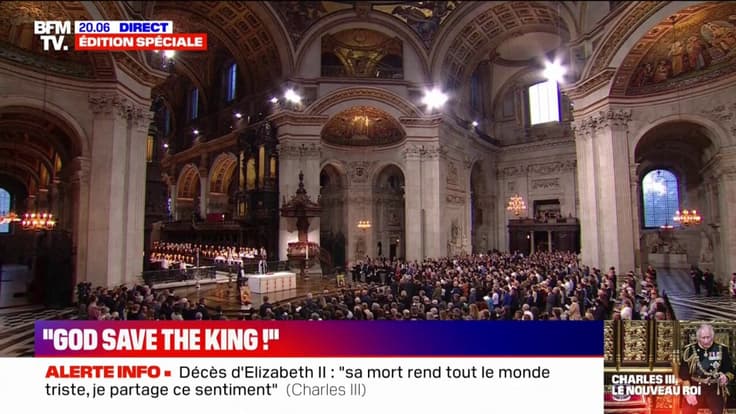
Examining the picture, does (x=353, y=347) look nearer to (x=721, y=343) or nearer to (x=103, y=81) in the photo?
(x=721, y=343)

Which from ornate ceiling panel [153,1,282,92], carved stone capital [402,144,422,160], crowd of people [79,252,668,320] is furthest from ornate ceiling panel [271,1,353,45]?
crowd of people [79,252,668,320]

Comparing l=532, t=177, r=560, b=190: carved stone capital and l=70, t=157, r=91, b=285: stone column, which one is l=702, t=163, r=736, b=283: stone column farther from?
l=70, t=157, r=91, b=285: stone column

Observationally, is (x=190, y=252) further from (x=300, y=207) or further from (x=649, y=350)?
(x=649, y=350)

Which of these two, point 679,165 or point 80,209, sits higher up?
point 679,165

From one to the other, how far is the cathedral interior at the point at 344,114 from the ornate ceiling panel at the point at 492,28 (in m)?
0.04

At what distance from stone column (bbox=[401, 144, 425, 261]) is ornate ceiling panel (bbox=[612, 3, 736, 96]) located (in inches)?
185

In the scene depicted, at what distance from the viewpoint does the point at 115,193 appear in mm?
7551

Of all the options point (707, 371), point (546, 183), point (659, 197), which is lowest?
point (707, 371)

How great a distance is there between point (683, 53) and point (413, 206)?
281 inches

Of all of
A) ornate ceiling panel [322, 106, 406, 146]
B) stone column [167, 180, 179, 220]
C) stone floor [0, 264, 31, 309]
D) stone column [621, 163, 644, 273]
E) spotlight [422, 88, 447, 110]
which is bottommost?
stone floor [0, 264, 31, 309]

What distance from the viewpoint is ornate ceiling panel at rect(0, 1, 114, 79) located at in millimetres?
5316

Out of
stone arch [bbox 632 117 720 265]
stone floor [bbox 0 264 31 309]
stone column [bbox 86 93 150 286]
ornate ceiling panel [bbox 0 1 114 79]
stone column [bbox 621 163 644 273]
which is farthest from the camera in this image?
stone arch [bbox 632 117 720 265]

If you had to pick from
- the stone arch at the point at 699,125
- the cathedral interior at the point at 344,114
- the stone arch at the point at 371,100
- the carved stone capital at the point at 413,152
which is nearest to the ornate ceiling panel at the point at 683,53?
the cathedral interior at the point at 344,114

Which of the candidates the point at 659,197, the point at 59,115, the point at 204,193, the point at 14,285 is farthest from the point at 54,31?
the point at 659,197
